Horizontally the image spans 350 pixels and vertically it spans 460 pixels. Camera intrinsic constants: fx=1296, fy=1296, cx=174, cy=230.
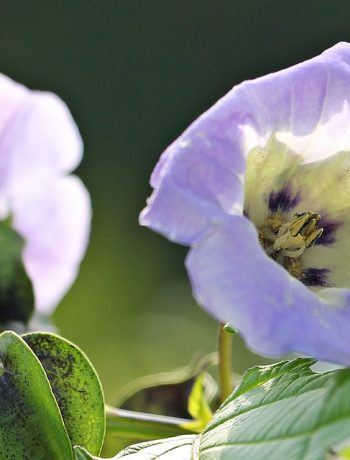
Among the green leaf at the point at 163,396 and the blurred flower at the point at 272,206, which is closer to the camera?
the blurred flower at the point at 272,206

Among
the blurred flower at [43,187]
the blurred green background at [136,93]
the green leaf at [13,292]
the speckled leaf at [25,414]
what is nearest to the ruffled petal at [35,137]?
the blurred flower at [43,187]

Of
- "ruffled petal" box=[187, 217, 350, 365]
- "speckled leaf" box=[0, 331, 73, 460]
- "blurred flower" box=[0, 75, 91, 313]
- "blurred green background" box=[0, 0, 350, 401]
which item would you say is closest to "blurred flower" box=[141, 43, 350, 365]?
"ruffled petal" box=[187, 217, 350, 365]

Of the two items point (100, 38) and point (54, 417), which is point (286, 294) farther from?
point (100, 38)

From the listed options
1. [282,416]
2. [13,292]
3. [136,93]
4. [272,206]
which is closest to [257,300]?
[282,416]

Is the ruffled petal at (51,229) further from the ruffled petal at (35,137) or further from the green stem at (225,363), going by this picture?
Answer: the green stem at (225,363)

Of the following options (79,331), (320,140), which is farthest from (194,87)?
(320,140)

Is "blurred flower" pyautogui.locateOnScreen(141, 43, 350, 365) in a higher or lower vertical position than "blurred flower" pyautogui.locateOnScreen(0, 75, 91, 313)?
higher

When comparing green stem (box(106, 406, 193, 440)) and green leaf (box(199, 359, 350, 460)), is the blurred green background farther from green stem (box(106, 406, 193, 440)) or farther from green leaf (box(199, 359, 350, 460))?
green leaf (box(199, 359, 350, 460))
